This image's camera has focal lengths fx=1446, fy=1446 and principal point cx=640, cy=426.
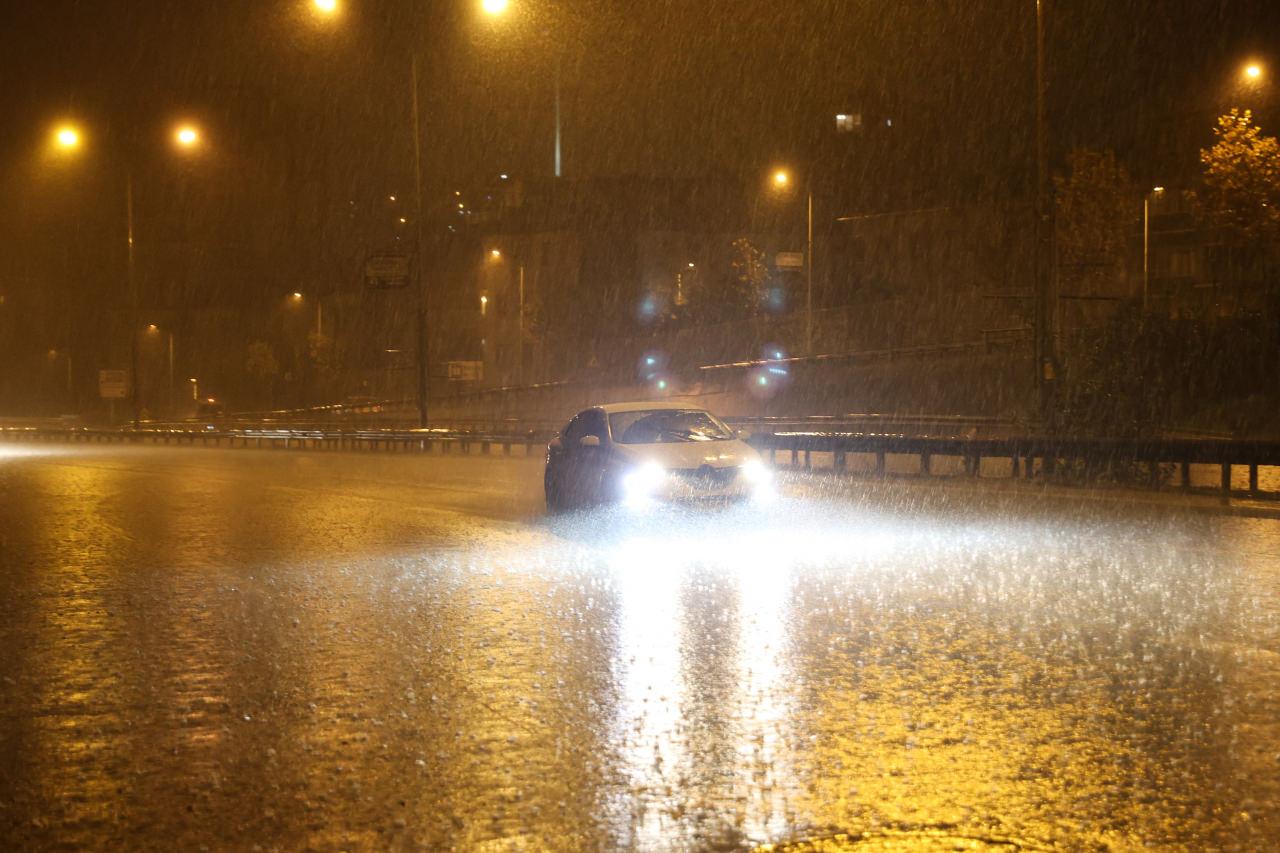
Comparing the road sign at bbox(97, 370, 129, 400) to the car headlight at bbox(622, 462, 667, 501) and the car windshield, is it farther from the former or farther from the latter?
the car headlight at bbox(622, 462, 667, 501)

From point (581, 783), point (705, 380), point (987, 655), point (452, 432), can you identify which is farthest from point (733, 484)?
point (705, 380)

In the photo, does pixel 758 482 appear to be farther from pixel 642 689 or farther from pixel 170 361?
pixel 170 361

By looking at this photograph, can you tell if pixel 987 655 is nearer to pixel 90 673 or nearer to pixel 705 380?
pixel 90 673

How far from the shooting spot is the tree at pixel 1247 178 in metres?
40.0

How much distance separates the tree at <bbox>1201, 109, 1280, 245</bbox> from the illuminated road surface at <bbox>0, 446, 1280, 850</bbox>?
1098 inches

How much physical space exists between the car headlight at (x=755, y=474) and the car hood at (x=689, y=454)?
8 centimetres

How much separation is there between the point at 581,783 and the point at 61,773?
2159 mm

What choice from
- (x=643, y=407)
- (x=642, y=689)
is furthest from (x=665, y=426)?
(x=642, y=689)

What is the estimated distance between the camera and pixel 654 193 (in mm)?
101938

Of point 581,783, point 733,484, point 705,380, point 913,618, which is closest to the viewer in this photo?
point 581,783

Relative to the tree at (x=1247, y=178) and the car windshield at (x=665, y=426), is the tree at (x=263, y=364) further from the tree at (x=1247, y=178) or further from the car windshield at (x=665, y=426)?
the car windshield at (x=665, y=426)

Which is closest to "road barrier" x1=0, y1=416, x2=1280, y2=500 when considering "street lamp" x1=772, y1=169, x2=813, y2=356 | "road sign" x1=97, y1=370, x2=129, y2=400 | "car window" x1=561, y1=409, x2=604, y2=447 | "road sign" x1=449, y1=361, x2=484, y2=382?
"road sign" x1=449, y1=361, x2=484, y2=382

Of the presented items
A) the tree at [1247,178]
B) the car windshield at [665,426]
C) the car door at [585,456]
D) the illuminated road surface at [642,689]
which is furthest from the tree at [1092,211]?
the illuminated road surface at [642,689]

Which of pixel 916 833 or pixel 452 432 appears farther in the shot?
pixel 452 432
